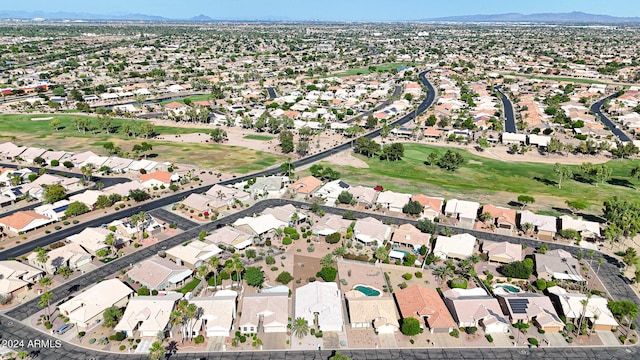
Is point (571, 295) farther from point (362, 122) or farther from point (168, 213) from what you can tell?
point (362, 122)

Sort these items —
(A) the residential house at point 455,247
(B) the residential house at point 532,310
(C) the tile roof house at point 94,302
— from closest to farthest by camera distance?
(C) the tile roof house at point 94,302 < (B) the residential house at point 532,310 < (A) the residential house at point 455,247

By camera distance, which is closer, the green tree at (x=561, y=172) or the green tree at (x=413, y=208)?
the green tree at (x=413, y=208)

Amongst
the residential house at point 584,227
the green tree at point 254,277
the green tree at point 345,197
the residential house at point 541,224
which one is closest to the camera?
the green tree at point 254,277

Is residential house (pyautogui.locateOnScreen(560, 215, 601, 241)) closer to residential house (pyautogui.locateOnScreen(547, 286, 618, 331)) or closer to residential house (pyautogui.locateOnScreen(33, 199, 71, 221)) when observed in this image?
residential house (pyautogui.locateOnScreen(547, 286, 618, 331))

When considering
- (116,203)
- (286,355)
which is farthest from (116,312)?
(116,203)

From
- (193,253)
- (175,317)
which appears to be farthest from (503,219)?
(175,317)

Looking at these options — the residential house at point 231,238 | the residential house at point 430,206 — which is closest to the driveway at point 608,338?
the residential house at point 430,206

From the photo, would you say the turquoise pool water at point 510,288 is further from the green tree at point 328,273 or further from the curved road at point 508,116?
the curved road at point 508,116
